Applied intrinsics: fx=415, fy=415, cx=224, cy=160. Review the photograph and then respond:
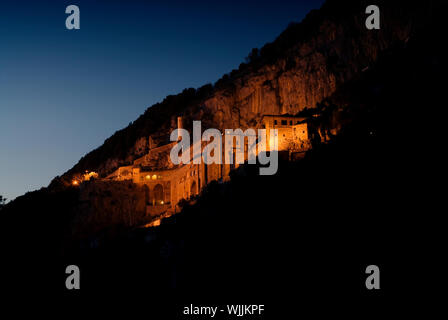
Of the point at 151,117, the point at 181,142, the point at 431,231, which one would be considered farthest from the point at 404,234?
the point at 151,117

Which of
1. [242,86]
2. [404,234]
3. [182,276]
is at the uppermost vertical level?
[242,86]

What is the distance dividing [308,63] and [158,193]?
93.9ft

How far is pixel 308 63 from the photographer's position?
6016 cm

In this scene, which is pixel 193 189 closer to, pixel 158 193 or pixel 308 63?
pixel 158 193

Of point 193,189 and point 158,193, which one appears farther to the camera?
point 158,193

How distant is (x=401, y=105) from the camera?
131ft

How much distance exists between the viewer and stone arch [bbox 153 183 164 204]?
5870 centimetres

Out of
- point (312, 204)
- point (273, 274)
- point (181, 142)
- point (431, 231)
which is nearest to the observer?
point (431, 231)

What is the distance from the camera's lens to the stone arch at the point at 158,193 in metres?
58.7

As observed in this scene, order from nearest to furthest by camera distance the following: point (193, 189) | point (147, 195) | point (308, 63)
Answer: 1. point (193, 189)
2. point (147, 195)
3. point (308, 63)

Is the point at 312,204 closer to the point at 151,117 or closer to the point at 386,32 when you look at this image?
the point at 386,32

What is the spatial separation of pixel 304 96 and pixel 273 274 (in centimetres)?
3296

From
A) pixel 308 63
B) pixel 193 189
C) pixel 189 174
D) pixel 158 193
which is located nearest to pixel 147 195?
pixel 158 193

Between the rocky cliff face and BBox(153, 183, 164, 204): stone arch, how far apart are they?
1711 centimetres
